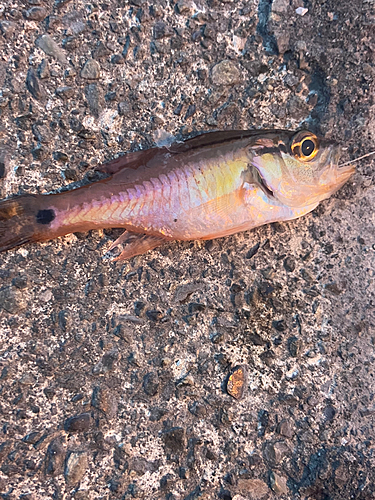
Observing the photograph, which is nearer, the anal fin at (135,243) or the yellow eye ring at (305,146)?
the yellow eye ring at (305,146)

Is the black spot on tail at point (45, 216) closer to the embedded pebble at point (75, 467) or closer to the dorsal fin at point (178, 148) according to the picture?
the dorsal fin at point (178, 148)

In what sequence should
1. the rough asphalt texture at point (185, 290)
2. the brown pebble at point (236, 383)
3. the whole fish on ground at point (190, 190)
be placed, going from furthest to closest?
the brown pebble at point (236, 383) < the rough asphalt texture at point (185, 290) < the whole fish on ground at point (190, 190)

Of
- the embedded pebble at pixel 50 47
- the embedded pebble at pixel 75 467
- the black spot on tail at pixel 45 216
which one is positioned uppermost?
the embedded pebble at pixel 50 47

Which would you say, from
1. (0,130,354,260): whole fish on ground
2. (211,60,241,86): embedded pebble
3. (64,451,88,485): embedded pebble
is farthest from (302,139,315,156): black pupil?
(64,451,88,485): embedded pebble

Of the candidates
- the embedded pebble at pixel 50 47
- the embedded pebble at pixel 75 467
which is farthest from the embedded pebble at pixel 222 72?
the embedded pebble at pixel 75 467

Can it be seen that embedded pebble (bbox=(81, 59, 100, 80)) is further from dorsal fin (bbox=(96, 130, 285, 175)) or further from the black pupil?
the black pupil

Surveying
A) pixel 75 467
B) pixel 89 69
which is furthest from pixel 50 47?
pixel 75 467

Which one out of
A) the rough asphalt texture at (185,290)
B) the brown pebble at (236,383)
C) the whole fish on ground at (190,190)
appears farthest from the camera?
the brown pebble at (236,383)
